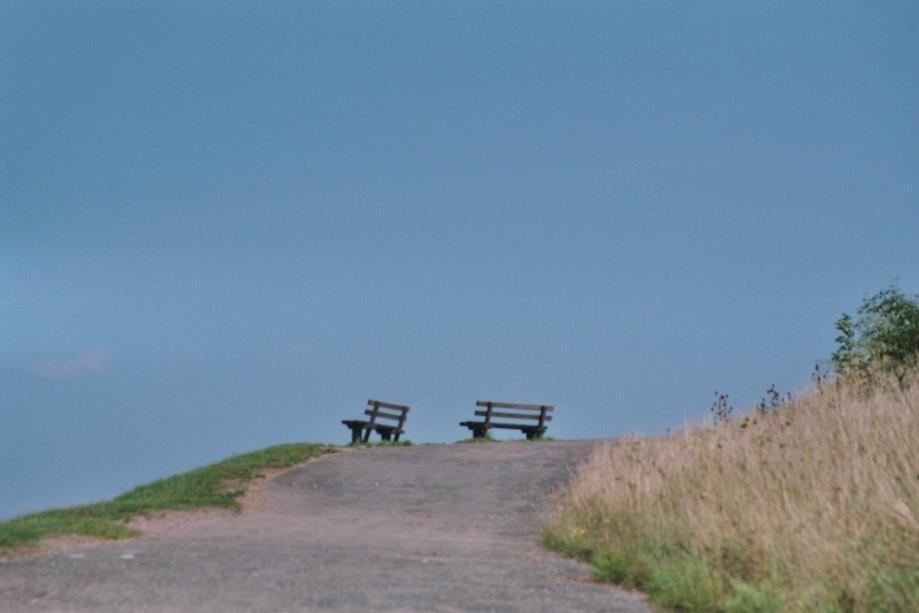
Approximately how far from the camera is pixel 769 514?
33.7 ft

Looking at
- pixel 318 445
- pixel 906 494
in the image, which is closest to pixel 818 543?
pixel 906 494

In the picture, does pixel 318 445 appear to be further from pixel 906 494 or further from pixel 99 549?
pixel 906 494

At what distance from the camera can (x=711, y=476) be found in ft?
42.7

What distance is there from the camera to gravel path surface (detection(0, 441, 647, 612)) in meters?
8.98

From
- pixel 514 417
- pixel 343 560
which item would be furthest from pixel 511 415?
pixel 343 560

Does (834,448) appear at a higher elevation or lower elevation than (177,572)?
higher

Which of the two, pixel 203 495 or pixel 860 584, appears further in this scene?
pixel 203 495

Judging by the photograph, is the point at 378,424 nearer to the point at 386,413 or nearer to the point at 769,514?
the point at 386,413

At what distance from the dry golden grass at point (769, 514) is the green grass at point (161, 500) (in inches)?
266

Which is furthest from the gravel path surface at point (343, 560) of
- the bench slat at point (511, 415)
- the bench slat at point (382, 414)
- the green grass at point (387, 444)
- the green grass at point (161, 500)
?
the bench slat at point (511, 415)

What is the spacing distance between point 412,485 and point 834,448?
447 inches

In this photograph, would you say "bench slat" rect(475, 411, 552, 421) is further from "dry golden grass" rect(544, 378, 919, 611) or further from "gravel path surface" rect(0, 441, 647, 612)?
"dry golden grass" rect(544, 378, 919, 611)

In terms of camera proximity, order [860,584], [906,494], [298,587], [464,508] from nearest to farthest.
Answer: [860,584]
[298,587]
[906,494]
[464,508]

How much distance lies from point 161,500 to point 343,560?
9.10 meters
